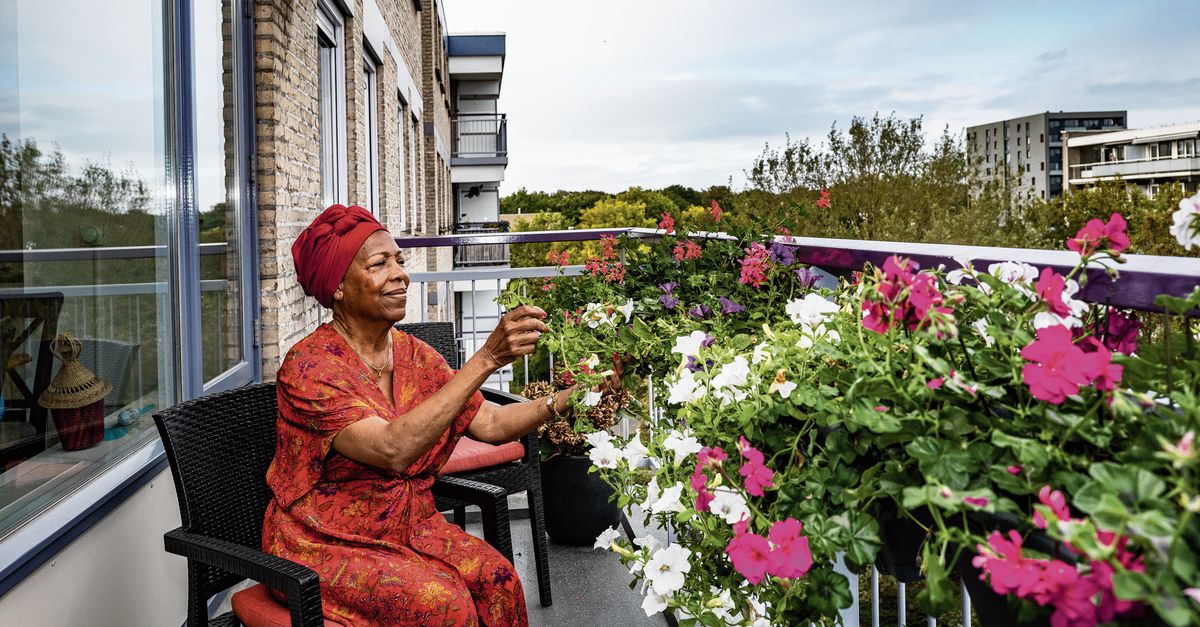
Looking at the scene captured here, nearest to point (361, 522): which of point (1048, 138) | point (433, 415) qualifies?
point (433, 415)

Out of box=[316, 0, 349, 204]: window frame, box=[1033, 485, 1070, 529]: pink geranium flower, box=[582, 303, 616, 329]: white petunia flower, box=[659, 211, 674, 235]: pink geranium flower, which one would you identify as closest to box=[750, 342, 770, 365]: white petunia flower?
box=[1033, 485, 1070, 529]: pink geranium flower

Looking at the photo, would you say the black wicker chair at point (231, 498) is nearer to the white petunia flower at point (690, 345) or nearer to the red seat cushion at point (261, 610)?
the red seat cushion at point (261, 610)

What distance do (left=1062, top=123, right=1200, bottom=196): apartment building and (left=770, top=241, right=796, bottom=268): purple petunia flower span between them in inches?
3273

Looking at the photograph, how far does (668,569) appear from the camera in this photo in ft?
3.85

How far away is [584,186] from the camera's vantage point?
4750 centimetres

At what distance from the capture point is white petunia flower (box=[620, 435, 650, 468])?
1.23m

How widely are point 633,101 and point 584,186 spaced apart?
282 inches

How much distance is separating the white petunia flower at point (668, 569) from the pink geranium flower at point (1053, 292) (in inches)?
20.9

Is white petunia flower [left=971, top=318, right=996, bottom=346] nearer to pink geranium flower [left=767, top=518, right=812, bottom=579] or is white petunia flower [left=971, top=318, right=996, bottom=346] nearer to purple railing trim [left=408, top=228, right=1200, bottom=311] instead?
purple railing trim [left=408, top=228, right=1200, bottom=311]

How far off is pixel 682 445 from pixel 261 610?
113 centimetres

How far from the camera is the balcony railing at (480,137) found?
21.6 metres

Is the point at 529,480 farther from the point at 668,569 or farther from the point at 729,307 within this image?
the point at 668,569

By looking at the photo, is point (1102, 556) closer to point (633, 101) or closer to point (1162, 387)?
point (1162, 387)

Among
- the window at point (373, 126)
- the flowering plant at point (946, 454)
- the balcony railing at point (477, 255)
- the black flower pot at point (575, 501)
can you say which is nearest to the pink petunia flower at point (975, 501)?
the flowering plant at point (946, 454)
